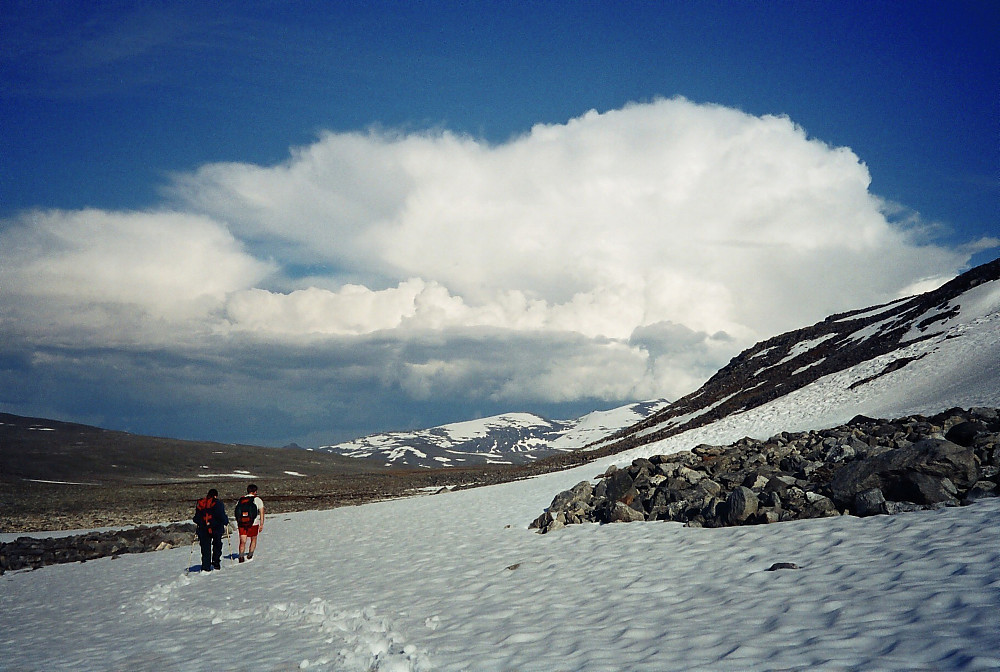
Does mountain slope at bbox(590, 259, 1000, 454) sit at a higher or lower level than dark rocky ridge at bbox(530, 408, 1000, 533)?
higher

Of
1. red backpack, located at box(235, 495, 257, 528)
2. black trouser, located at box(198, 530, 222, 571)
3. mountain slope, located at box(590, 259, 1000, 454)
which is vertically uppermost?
mountain slope, located at box(590, 259, 1000, 454)

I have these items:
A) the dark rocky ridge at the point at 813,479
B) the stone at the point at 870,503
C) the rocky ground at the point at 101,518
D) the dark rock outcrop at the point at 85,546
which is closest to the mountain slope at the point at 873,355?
the dark rocky ridge at the point at 813,479

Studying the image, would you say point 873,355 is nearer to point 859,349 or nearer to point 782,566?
point 859,349

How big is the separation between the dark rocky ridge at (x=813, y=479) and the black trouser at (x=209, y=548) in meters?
9.33

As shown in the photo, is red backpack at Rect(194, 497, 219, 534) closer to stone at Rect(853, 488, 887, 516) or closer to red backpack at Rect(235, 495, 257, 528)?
red backpack at Rect(235, 495, 257, 528)

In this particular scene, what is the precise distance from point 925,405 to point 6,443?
14099cm

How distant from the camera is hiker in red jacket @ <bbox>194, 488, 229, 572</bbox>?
1658 cm

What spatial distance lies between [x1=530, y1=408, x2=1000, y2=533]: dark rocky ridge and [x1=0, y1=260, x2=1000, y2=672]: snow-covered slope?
0.59 m

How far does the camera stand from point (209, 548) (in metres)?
16.7

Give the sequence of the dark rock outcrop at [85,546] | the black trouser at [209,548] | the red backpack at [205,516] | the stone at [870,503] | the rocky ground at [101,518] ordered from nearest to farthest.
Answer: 1. the stone at [870,503]
2. the black trouser at [209,548]
3. the red backpack at [205,516]
4. the dark rock outcrop at [85,546]
5. the rocky ground at [101,518]

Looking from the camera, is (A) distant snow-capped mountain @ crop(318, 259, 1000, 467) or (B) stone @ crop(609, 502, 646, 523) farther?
(A) distant snow-capped mountain @ crop(318, 259, 1000, 467)

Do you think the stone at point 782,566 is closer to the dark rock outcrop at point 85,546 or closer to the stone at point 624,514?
the stone at point 624,514

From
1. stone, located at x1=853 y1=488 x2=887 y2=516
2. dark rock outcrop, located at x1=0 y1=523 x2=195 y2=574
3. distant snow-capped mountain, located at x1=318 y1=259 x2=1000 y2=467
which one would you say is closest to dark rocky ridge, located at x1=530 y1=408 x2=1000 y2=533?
stone, located at x1=853 y1=488 x2=887 y2=516

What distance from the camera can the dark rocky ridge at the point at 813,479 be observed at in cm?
1067
